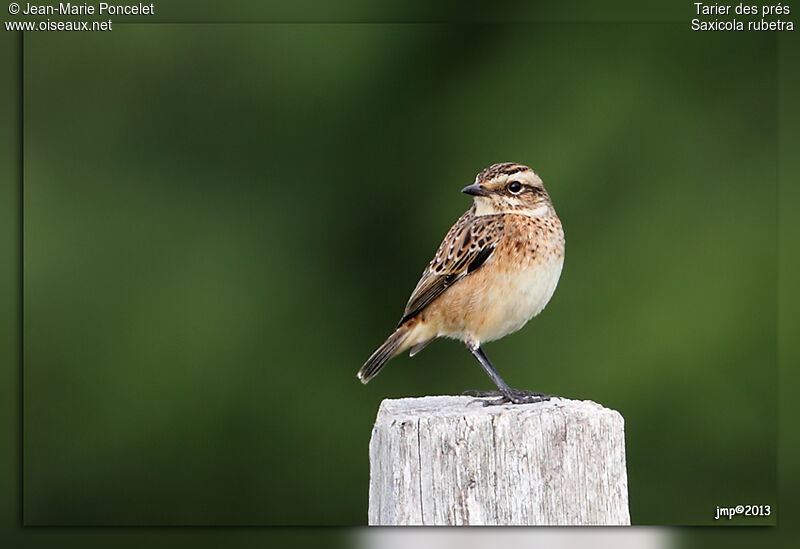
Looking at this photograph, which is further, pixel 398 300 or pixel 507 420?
pixel 398 300

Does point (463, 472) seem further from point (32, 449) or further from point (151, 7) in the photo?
point (151, 7)

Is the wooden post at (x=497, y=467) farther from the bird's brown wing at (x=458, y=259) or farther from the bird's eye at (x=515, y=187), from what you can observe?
the bird's eye at (x=515, y=187)

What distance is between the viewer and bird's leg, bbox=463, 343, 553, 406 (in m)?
5.16

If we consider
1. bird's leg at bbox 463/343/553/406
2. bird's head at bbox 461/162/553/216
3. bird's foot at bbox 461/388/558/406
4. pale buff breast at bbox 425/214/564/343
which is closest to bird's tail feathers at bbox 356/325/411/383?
pale buff breast at bbox 425/214/564/343

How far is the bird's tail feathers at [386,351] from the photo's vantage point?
224 inches

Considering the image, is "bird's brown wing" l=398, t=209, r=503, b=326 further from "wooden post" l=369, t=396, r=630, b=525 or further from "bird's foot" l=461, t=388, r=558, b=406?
"wooden post" l=369, t=396, r=630, b=525

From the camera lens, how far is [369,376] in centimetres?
567

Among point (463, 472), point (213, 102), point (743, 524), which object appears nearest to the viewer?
point (463, 472)

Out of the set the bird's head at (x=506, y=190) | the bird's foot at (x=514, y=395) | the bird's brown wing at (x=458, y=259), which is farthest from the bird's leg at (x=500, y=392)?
the bird's head at (x=506, y=190)

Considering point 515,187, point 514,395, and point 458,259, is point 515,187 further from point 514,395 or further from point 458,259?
point 514,395

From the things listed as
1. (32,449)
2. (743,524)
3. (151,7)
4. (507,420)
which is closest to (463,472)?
(507,420)

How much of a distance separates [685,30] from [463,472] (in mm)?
2893

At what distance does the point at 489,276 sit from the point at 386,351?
2.06 ft

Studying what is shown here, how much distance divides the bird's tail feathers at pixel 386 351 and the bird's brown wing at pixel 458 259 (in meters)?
0.06
